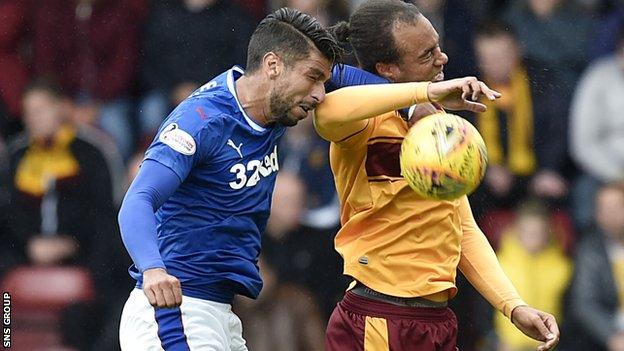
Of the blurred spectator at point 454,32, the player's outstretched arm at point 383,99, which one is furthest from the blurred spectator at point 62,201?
the player's outstretched arm at point 383,99

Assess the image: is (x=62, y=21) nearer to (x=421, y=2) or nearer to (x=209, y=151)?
(x=421, y=2)

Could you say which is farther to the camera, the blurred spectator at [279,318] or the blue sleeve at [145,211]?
the blurred spectator at [279,318]

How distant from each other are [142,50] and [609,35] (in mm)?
3261

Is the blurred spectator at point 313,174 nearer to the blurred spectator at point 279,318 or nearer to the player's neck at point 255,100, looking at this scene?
the blurred spectator at point 279,318

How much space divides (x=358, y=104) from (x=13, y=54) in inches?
194

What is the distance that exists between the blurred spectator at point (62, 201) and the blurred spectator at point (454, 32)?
2.47m

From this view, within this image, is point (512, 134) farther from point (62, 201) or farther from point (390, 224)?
point (390, 224)

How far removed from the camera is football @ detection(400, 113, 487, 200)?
496 cm

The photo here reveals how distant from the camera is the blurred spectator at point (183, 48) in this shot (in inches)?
364

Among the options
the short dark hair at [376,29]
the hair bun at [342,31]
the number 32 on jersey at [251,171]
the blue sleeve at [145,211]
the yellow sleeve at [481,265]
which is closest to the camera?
the blue sleeve at [145,211]

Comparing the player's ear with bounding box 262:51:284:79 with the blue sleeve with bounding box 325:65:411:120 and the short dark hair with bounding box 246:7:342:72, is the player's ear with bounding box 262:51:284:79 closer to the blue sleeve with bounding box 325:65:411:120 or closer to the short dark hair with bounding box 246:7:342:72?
the short dark hair with bounding box 246:7:342:72

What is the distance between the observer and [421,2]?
9.15 metres

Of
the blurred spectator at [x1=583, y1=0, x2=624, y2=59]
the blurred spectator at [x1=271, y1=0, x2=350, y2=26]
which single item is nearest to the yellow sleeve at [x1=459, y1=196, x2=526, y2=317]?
the blurred spectator at [x1=271, y1=0, x2=350, y2=26]

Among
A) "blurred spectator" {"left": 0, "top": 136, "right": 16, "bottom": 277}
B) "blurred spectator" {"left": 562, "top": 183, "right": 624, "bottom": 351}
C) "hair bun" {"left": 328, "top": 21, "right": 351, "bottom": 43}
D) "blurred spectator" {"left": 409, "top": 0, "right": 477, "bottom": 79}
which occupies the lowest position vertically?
"blurred spectator" {"left": 562, "top": 183, "right": 624, "bottom": 351}
